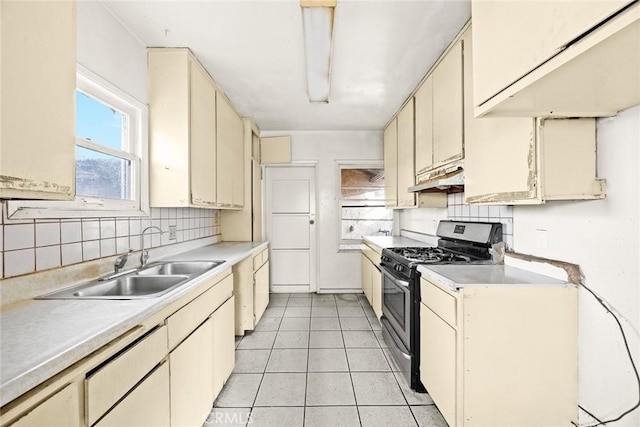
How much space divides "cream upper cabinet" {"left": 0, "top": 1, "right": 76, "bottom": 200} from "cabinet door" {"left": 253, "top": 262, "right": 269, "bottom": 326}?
87.9 inches

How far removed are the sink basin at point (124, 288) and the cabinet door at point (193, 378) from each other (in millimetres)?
315

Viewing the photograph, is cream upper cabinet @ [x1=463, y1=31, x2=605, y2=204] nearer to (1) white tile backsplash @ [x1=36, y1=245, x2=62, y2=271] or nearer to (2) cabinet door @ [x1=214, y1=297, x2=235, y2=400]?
(2) cabinet door @ [x1=214, y1=297, x2=235, y2=400]

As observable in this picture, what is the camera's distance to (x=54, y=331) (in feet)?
2.97

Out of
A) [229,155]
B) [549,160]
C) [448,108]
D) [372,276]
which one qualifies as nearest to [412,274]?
[549,160]

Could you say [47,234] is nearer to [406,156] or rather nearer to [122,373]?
[122,373]

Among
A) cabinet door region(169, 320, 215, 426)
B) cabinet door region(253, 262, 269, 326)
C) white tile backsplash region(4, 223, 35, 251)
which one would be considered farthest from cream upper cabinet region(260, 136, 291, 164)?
white tile backsplash region(4, 223, 35, 251)

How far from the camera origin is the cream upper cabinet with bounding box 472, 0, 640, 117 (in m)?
0.72

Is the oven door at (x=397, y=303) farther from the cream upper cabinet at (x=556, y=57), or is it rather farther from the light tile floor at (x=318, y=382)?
the cream upper cabinet at (x=556, y=57)

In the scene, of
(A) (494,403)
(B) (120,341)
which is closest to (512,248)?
(A) (494,403)

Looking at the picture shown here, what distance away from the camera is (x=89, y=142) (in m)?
1.64

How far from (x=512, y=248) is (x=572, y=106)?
101 centimetres

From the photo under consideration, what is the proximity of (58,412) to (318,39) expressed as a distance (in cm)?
207

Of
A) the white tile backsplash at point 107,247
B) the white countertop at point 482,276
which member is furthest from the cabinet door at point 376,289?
the white tile backsplash at point 107,247

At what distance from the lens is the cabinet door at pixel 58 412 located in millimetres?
682
